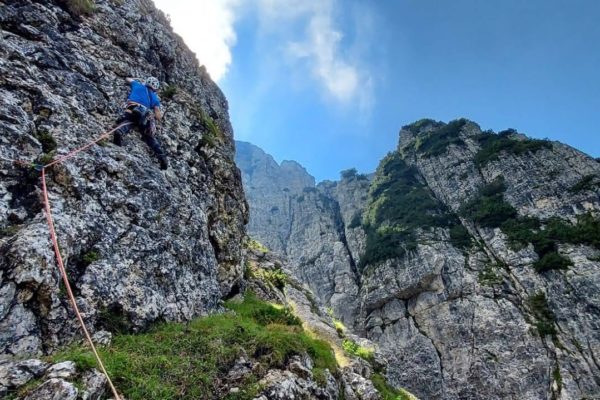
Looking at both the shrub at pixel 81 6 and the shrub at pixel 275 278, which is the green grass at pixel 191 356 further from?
the shrub at pixel 81 6

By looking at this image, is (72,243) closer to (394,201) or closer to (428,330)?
(428,330)

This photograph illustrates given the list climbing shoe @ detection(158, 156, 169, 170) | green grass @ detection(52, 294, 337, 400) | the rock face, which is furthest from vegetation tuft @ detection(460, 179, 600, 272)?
climbing shoe @ detection(158, 156, 169, 170)

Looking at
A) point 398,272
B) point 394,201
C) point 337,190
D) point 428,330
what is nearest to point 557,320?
point 428,330

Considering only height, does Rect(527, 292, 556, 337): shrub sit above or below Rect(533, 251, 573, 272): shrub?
below

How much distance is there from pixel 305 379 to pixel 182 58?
2219 centimetres

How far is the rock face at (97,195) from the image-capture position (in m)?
8.04

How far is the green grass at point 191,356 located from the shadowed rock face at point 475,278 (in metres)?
20.4

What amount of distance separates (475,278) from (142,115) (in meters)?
37.0

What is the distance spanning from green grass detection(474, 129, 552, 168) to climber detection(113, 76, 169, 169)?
4936cm

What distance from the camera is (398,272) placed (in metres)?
44.4

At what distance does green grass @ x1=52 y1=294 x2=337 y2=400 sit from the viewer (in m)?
7.20

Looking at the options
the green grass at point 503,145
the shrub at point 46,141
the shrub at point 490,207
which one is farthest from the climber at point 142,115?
the green grass at point 503,145

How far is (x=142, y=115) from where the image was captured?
14.2 metres

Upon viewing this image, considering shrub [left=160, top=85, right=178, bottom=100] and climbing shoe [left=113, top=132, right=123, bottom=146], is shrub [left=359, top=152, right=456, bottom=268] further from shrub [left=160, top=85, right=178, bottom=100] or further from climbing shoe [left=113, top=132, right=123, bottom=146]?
climbing shoe [left=113, top=132, right=123, bottom=146]
